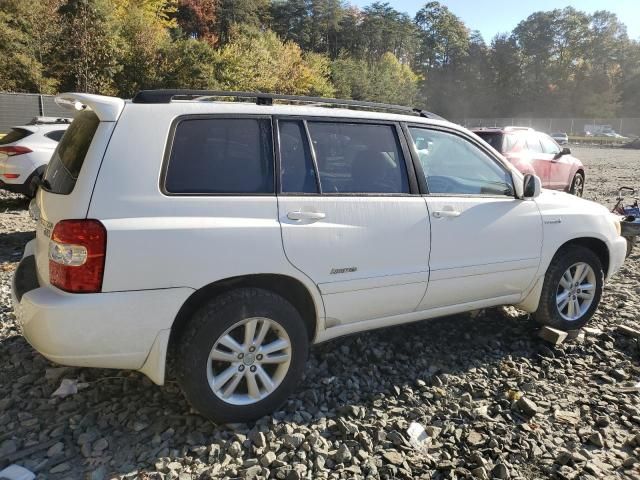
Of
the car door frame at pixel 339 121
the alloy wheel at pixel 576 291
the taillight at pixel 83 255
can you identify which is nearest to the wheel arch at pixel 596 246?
the alloy wheel at pixel 576 291

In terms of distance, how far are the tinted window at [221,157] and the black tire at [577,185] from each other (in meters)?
10.6

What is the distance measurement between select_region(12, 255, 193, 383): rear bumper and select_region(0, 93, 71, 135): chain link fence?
19.2 m

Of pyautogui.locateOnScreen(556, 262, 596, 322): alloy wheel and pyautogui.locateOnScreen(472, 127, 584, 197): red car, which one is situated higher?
pyautogui.locateOnScreen(472, 127, 584, 197): red car

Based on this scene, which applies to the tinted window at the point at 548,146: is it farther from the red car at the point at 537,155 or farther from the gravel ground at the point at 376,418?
the gravel ground at the point at 376,418

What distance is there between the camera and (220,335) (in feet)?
9.11

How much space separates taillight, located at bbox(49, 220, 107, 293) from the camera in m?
2.49

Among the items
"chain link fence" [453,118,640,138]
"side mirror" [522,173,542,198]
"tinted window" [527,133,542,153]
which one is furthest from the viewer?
"chain link fence" [453,118,640,138]

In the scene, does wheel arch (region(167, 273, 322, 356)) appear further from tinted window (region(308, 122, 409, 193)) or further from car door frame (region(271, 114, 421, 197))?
tinted window (region(308, 122, 409, 193))

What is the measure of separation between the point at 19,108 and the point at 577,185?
18.9 meters

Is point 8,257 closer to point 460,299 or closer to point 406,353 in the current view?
point 406,353

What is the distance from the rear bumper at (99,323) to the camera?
250 centimetres

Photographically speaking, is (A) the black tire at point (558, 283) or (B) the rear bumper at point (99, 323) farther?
(A) the black tire at point (558, 283)

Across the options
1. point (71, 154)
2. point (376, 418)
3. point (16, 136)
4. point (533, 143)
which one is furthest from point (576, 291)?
point (16, 136)

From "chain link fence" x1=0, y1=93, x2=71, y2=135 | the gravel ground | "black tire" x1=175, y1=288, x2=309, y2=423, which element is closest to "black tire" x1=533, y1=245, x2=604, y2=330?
the gravel ground
